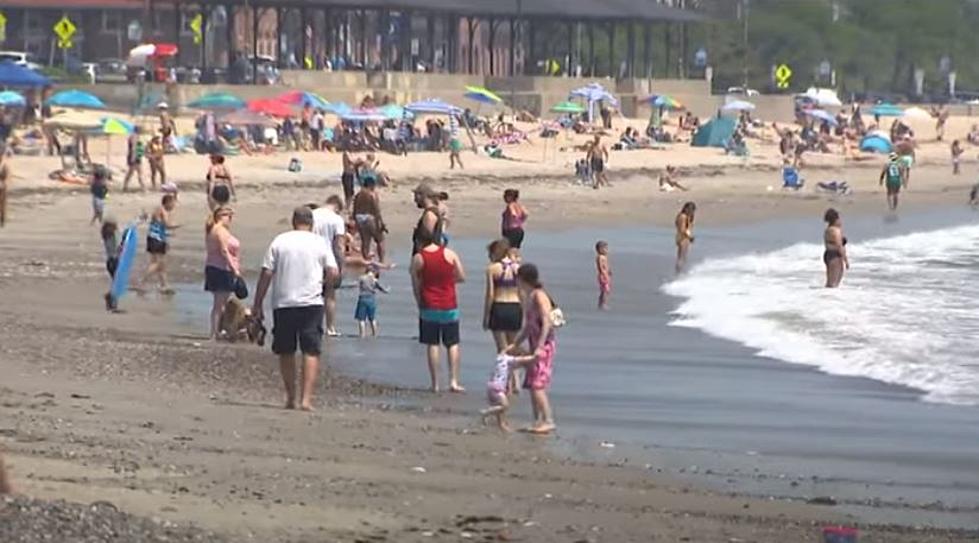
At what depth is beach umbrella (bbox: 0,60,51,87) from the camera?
45.3 meters

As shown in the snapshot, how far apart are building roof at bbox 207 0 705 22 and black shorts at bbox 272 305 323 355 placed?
1895 inches

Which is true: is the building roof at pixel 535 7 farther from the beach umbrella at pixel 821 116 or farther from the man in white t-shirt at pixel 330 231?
the man in white t-shirt at pixel 330 231

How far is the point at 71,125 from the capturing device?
138ft

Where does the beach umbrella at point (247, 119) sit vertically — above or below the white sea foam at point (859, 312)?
above

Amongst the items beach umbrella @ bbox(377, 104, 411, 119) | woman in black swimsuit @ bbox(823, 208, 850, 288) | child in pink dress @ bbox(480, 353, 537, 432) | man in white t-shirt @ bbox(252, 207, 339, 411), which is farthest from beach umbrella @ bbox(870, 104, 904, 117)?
man in white t-shirt @ bbox(252, 207, 339, 411)

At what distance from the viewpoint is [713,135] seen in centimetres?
6297

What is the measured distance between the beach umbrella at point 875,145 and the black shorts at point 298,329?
55236mm

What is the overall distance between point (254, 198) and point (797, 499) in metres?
27.7

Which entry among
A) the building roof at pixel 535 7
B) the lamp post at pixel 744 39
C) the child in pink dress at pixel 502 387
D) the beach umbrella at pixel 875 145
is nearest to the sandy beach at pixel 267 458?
the child in pink dress at pixel 502 387

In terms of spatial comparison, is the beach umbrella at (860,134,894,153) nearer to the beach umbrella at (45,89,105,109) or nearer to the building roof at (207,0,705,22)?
the building roof at (207,0,705,22)

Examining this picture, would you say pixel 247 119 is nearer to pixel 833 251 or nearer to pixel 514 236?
pixel 833 251

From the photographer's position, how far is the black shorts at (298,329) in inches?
518

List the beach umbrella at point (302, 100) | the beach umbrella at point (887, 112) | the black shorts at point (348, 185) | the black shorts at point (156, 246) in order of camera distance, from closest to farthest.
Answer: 1. the black shorts at point (156, 246)
2. the black shorts at point (348, 185)
3. the beach umbrella at point (302, 100)
4. the beach umbrella at point (887, 112)

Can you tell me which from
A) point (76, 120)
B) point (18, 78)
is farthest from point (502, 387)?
point (18, 78)
